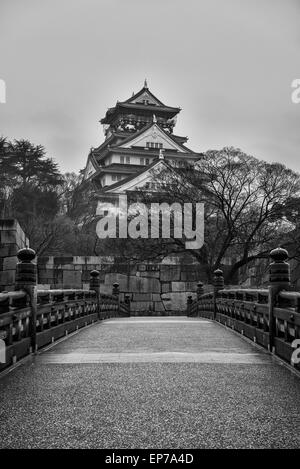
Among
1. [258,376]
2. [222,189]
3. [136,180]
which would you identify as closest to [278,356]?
[258,376]

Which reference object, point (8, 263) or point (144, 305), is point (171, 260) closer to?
point (144, 305)

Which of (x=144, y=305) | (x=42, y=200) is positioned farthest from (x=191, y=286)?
(x=42, y=200)

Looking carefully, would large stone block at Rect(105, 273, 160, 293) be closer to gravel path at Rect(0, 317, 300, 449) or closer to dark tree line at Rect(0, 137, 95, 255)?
dark tree line at Rect(0, 137, 95, 255)

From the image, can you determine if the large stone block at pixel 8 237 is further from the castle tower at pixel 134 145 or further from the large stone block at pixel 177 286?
the castle tower at pixel 134 145

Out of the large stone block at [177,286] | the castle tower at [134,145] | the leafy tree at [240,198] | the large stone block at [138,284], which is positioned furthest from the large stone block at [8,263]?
the castle tower at [134,145]

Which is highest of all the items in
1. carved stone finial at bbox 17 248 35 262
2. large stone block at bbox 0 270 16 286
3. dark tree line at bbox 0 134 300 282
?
dark tree line at bbox 0 134 300 282

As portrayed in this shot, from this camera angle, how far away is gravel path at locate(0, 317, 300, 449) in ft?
11.0

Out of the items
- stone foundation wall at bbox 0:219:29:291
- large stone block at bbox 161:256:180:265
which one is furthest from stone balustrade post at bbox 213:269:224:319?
large stone block at bbox 161:256:180:265

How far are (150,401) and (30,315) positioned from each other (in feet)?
9.63

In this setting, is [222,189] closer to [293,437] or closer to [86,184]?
[86,184]

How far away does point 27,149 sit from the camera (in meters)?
34.1

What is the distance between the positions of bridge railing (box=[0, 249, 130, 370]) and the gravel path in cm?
24

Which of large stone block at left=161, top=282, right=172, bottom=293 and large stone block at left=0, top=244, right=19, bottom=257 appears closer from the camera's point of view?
large stone block at left=0, top=244, right=19, bottom=257

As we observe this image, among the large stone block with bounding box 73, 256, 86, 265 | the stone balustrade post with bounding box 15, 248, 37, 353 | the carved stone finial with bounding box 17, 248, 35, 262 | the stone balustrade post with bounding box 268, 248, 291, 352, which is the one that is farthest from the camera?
the large stone block with bounding box 73, 256, 86, 265
